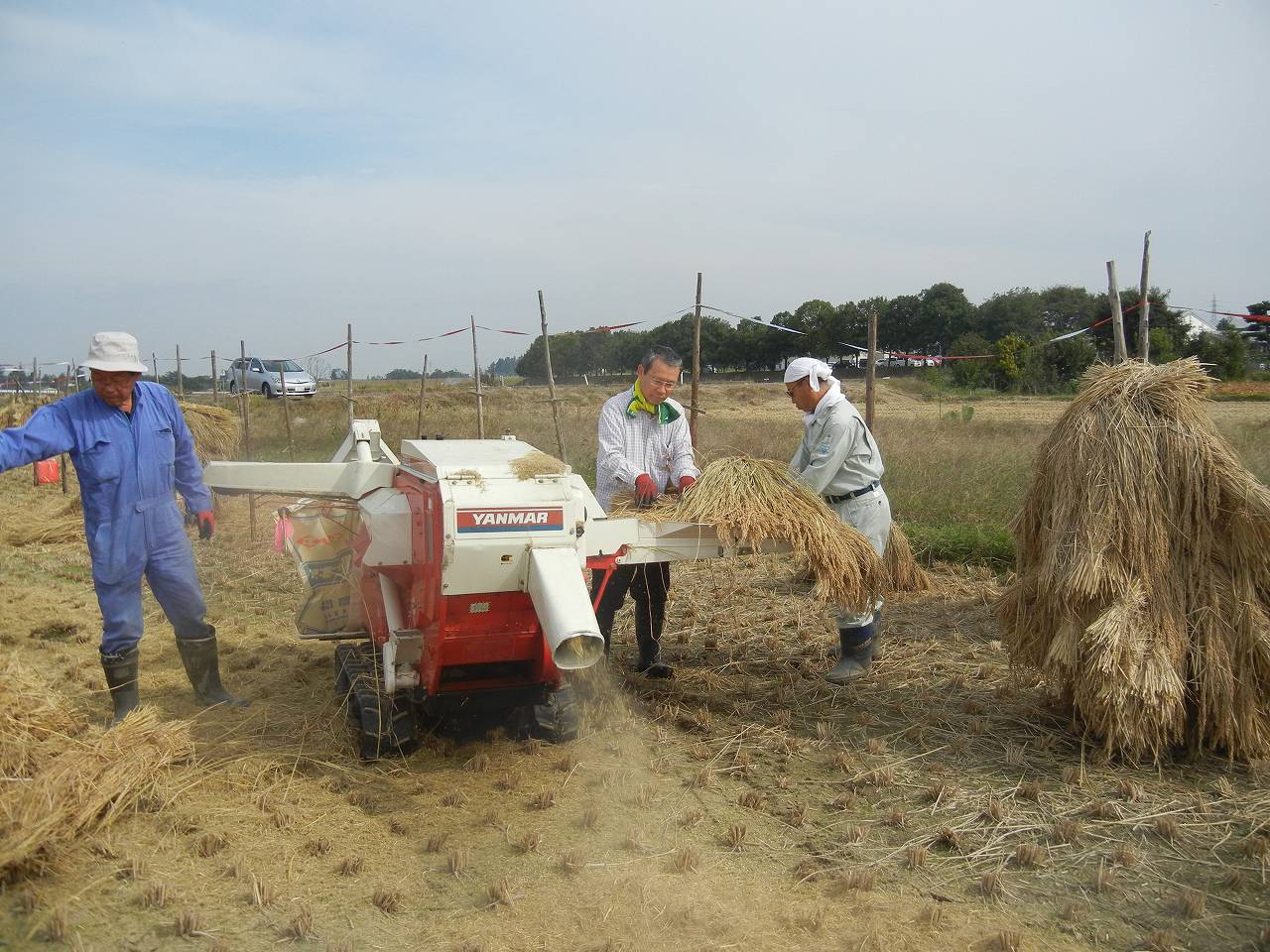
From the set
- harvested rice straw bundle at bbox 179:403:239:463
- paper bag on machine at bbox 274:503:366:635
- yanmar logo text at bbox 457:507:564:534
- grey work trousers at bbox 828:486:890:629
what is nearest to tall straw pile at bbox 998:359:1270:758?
grey work trousers at bbox 828:486:890:629

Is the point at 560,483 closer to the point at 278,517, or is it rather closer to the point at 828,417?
the point at 828,417

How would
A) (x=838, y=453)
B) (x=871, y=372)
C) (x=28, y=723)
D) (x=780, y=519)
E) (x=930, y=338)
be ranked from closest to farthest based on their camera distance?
(x=28, y=723) → (x=780, y=519) → (x=838, y=453) → (x=871, y=372) → (x=930, y=338)

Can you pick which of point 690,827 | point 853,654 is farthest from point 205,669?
point 853,654

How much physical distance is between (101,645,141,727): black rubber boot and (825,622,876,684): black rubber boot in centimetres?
348

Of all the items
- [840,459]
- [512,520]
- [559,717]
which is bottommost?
[559,717]

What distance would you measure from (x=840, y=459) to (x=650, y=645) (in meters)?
1.49

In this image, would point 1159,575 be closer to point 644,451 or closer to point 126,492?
point 644,451

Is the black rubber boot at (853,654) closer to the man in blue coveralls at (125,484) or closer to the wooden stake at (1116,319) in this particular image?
the wooden stake at (1116,319)

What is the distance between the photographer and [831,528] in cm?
432

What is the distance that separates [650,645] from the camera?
5328 mm

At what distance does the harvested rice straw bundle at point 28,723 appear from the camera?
3.39 meters

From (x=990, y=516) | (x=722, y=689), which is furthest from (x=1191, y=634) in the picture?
(x=990, y=516)

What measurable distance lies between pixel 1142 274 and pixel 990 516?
2.82 m

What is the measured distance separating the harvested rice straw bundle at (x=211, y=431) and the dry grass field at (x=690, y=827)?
19.5ft
